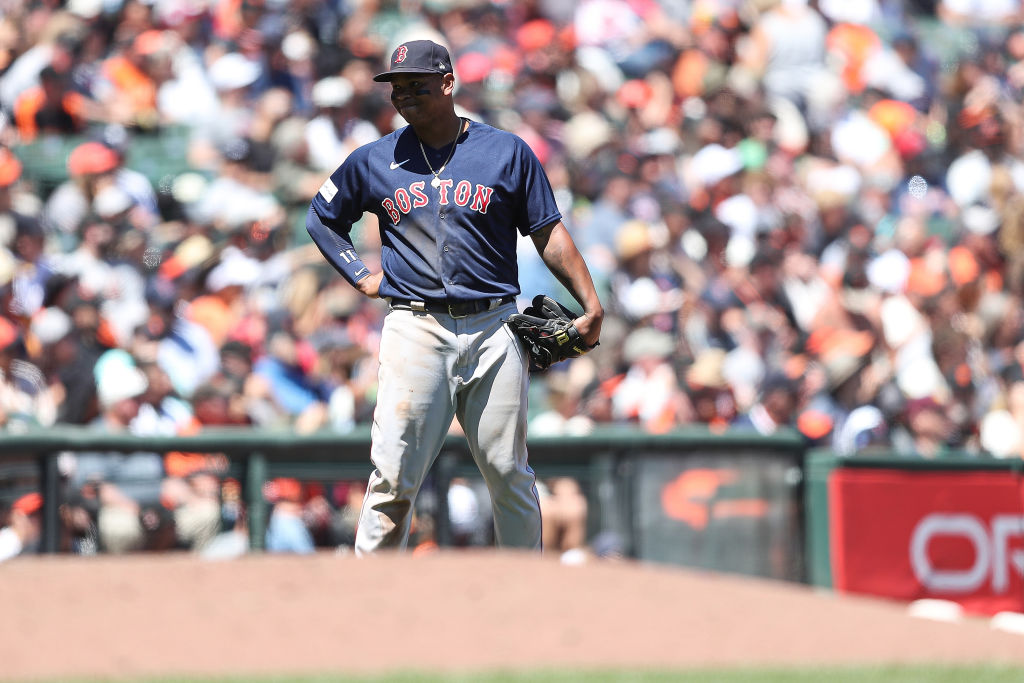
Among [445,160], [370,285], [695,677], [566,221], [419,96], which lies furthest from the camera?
[566,221]

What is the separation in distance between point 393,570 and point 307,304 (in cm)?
514

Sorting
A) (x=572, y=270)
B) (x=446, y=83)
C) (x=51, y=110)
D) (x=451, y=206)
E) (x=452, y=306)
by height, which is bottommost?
(x=452, y=306)

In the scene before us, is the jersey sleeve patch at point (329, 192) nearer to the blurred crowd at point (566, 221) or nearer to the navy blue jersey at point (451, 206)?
the navy blue jersey at point (451, 206)

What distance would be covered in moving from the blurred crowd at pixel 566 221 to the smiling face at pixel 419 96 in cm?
358

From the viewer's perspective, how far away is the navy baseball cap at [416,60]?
5.29 meters

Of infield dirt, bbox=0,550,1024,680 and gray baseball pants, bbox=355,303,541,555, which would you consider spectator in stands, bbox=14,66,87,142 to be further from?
gray baseball pants, bbox=355,303,541,555

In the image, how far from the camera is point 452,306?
17.6 ft

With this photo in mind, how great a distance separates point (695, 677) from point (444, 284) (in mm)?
1650

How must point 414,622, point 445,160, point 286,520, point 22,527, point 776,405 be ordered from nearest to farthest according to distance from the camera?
1. point 414,622
2. point 445,160
3. point 22,527
4. point 286,520
5. point 776,405

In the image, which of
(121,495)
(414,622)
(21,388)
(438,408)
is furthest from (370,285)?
(21,388)

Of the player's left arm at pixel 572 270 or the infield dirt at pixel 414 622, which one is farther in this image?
the player's left arm at pixel 572 270

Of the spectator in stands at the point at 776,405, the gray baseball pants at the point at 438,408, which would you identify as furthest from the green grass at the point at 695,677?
the spectator in stands at the point at 776,405

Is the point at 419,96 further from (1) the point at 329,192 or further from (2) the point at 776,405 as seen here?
(2) the point at 776,405

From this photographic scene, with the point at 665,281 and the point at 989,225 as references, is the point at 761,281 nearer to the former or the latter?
the point at 665,281
